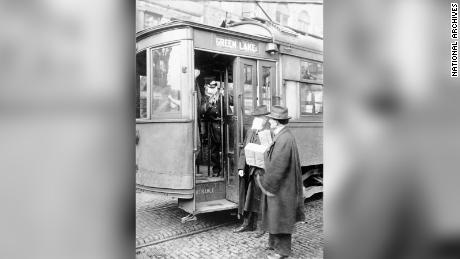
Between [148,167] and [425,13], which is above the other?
[425,13]

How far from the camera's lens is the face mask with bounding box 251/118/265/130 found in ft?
11.0

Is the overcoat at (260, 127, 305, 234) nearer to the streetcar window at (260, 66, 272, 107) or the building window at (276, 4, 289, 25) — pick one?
the streetcar window at (260, 66, 272, 107)

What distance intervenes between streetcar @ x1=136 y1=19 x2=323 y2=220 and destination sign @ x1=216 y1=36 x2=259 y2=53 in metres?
0.01

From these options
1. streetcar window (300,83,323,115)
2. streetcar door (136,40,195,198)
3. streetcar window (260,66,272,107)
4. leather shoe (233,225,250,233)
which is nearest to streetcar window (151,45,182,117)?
streetcar door (136,40,195,198)

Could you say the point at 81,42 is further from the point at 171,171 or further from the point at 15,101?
the point at 171,171

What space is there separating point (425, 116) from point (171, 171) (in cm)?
234

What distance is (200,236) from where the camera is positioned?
3156 millimetres

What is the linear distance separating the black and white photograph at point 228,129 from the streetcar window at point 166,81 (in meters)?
0.01

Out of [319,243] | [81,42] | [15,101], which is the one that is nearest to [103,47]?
[81,42]

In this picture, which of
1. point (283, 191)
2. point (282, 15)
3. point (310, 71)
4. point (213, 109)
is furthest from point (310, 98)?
point (283, 191)

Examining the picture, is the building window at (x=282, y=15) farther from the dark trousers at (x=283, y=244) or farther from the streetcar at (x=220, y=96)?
the dark trousers at (x=283, y=244)

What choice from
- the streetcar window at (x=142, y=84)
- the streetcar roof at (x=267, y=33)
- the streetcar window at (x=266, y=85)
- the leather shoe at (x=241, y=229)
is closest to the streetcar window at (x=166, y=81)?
the streetcar window at (x=142, y=84)

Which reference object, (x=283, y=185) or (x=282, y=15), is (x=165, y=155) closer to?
(x=283, y=185)

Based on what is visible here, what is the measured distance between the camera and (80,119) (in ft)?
5.91
